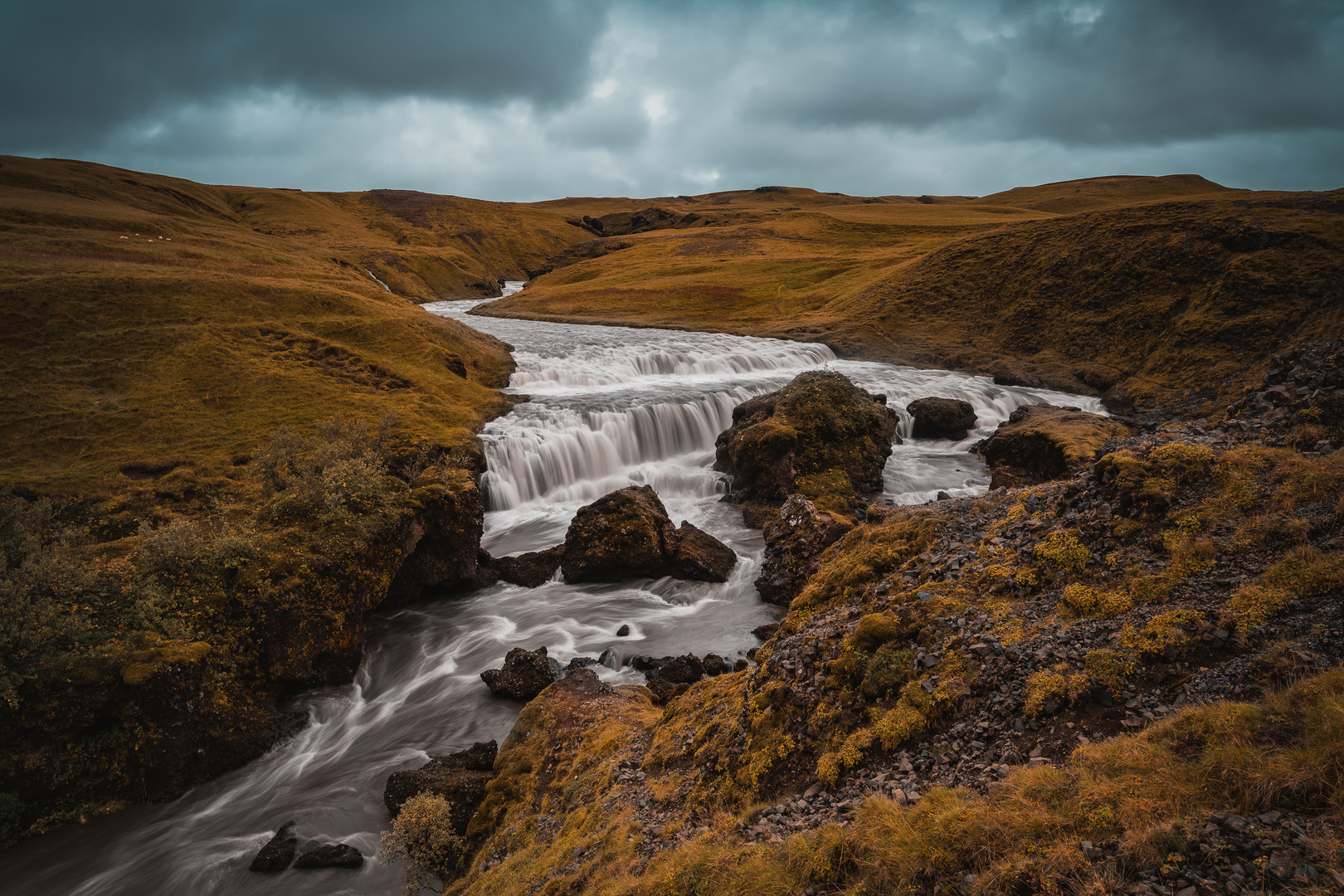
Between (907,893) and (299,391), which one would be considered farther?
(299,391)

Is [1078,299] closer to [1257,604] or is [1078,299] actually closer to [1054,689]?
[1257,604]

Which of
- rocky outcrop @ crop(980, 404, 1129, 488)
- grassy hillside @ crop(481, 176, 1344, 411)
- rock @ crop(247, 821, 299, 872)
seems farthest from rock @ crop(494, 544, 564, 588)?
grassy hillside @ crop(481, 176, 1344, 411)

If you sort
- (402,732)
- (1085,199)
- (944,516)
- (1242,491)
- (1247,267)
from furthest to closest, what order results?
1. (1085,199)
2. (1247,267)
3. (402,732)
4. (944,516)
5. (1242,491)

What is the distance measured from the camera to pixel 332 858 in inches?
509

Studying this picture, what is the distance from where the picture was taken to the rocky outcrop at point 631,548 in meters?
23.9

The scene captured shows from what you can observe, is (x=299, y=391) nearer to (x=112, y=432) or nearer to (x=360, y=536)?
(x=112, y=432)

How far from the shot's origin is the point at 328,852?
42.8 feet

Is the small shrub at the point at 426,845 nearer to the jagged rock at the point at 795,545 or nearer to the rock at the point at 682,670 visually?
the rock at the point at 682,670

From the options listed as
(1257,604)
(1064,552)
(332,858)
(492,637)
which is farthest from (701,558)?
(1257,604)

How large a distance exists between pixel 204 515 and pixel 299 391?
13.9 metres

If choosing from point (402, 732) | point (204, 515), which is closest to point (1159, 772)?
point (402, 732)

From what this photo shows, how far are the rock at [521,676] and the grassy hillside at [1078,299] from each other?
43015mm

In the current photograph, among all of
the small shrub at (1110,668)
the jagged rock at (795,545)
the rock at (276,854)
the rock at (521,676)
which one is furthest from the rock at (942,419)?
the rock at (276,854)

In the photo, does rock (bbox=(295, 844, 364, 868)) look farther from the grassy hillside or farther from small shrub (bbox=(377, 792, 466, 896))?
the grassy hillside
